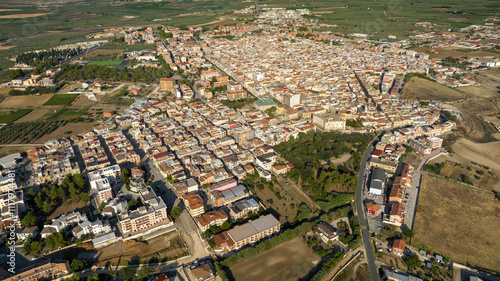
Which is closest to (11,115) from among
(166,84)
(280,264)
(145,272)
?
(166,84)

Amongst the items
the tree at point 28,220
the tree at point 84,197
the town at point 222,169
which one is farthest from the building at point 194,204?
the tree at point 28,220

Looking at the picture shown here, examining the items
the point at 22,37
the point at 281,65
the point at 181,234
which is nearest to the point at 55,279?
the point at 181,234

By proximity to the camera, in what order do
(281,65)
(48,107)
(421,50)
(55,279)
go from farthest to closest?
(421,50), (281,65), (48,107), (55,279)

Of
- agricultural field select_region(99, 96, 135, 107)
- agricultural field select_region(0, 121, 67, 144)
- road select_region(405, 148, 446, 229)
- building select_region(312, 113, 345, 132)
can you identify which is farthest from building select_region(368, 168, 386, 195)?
agricultural field select_region(0, 121, 67, 144)

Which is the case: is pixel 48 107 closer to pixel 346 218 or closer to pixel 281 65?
pixel 281 65

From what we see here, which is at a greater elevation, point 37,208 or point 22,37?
point 22,37

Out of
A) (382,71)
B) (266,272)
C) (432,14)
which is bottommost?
(266,272)

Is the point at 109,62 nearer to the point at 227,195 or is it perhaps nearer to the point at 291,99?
the point at 291,99
